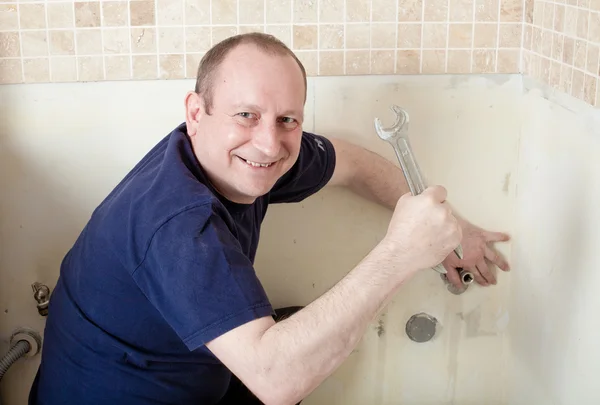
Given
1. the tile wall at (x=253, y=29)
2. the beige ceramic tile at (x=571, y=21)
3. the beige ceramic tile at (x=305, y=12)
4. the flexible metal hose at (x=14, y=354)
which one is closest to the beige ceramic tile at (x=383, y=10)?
the tile wall at (x=253, y=29)

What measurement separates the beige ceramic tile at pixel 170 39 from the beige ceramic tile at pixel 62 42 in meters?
0.16

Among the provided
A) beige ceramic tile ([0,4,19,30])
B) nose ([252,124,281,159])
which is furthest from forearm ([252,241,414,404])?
beige ceramic tile ([0,4,19,30])

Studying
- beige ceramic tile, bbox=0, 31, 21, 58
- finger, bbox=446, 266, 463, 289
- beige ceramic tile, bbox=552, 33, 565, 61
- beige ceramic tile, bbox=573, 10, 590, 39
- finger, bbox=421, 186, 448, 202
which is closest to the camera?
finger, bbox=421, 186, 448, 202

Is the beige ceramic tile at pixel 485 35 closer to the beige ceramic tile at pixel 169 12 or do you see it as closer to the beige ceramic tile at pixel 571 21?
the beige ceramic tile at pixel 571 21

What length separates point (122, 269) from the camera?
47.0 inches

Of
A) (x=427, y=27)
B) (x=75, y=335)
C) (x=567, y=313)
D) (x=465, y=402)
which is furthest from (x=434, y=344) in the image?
(x=75, y=335)

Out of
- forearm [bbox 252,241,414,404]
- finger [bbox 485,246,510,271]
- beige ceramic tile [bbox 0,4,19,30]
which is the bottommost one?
finger [bbox 485,246,510,271]

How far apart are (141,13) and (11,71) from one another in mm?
255

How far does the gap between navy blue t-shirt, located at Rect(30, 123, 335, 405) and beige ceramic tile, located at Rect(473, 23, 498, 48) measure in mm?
401

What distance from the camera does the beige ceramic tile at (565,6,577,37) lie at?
4.39 feet

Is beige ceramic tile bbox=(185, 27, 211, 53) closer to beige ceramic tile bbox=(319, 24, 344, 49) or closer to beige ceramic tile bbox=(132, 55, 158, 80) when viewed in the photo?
beige ceramic tile bbox=(132, 55, 158, 80)

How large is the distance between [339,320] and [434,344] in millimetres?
692

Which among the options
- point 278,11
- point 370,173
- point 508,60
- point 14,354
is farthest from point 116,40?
point 508,60

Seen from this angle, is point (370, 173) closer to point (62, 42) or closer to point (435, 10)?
point (435, 10)
